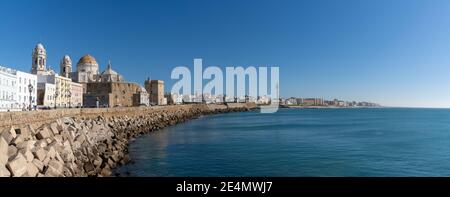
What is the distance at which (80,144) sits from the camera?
1862 cm

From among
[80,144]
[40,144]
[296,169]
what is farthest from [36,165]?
[296,169]

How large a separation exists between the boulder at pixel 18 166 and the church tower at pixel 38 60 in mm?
50973

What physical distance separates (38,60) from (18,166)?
53627 mm

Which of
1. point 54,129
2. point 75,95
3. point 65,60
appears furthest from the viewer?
point 65,60

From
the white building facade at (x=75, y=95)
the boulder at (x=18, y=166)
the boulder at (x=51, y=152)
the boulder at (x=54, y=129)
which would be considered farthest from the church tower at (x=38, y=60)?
the boulder at (x=18, y=166)

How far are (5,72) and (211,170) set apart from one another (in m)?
26.8

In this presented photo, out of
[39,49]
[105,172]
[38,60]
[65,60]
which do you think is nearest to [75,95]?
[38,60]

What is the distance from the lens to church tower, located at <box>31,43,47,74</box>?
190 feet

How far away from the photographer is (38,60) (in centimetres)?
5894

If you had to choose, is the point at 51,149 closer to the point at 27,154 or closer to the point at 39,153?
the point at 39,153

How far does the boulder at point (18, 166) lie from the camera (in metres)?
10.1

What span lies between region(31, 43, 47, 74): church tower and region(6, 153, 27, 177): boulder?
167 feet

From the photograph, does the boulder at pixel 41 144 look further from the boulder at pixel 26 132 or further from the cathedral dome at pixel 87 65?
the cathedral dome at pixel 87 65

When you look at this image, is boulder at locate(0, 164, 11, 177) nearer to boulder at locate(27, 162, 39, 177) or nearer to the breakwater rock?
the breakwater rock
